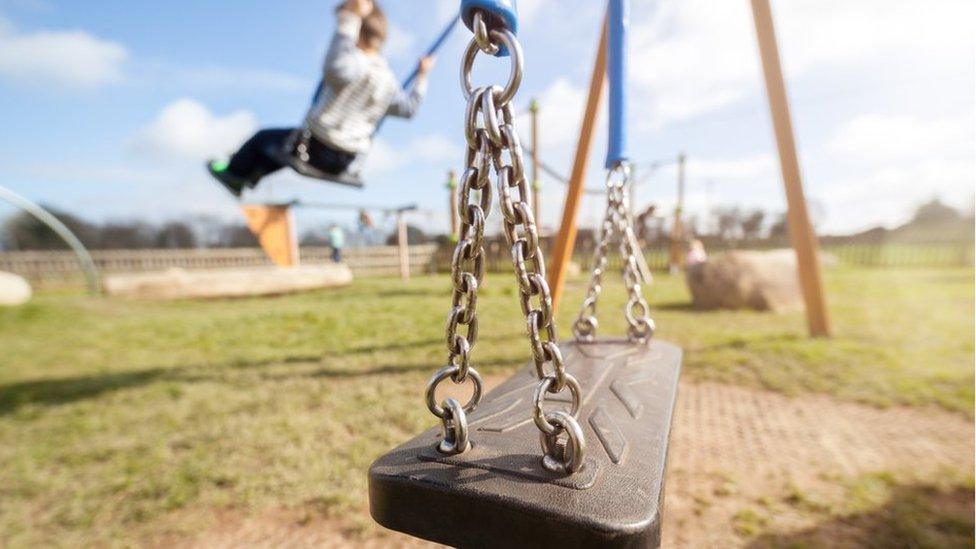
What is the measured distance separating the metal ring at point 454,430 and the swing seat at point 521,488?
12 mm

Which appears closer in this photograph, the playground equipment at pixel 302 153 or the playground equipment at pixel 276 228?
the playground equipment at pixel 302 153

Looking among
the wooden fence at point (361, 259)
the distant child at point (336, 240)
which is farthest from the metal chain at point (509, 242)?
the distant child at point (336, 240)

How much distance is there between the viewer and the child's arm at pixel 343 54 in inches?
108

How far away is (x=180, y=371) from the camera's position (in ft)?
11.6

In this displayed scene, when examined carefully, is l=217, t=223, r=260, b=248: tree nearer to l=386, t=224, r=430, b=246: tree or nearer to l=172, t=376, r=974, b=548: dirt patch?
l=386, t=224, r=430, b=246: tree

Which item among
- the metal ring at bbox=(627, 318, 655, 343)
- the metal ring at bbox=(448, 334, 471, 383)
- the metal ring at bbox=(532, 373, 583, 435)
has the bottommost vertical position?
the metal ring at bbox=(627, 318, 655, 343)

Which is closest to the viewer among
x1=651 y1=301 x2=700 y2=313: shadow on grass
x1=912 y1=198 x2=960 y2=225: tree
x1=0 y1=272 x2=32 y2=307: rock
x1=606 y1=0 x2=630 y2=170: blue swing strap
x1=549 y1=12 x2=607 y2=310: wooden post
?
x1=606 y1=0 x2=630 y2=170: blue swing strap

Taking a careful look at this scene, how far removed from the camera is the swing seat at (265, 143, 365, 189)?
308 cm

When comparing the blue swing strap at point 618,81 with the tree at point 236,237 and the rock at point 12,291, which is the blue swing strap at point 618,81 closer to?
the rock at point 12,291

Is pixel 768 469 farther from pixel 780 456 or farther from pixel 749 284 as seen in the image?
pixel 749 284

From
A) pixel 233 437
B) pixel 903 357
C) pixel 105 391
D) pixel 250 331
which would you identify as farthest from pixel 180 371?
pixel 903 357

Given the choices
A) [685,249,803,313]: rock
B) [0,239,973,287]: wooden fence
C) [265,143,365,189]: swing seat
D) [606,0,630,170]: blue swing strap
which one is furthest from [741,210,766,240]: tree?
[606,0,630,170]: blue swing strap

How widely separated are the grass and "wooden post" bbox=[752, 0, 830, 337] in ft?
2.25

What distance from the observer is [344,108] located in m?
3.02
